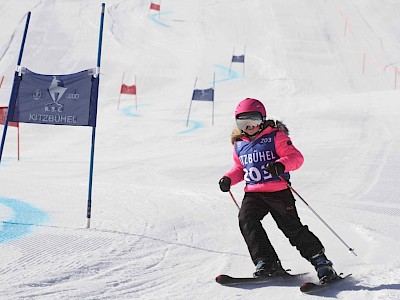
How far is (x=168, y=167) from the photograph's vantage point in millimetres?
11062

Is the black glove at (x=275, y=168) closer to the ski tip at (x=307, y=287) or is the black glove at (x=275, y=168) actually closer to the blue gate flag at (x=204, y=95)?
the ski tip at (x=307, y=287)

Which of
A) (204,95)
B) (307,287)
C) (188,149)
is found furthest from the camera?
(204,95)

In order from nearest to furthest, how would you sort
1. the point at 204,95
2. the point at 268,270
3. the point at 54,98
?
the point at 268,270 → the point at 54,98 → the point at 204,95

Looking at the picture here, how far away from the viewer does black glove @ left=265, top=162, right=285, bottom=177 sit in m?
3.91

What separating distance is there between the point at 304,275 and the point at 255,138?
928 mm

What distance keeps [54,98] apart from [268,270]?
2277 millimetres

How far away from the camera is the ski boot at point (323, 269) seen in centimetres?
382

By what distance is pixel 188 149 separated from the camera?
44.7 feet

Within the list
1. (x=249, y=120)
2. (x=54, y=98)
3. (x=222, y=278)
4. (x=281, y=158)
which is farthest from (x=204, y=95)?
(x=222, y=278)

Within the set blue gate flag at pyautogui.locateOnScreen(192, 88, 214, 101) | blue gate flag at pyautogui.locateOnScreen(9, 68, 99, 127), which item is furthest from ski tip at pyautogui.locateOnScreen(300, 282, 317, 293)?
blue gate flag at pyautogui.locateOnScreen(192, 88, 214, 101)

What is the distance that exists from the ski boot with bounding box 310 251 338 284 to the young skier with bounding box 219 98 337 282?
0.05m

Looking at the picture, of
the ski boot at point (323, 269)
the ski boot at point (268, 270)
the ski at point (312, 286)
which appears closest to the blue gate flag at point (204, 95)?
the ski boot at point (268, 270)

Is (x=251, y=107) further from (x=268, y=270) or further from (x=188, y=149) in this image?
(x=188, y=149)

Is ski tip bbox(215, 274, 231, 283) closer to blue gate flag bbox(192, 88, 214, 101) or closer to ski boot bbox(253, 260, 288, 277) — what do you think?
ski boot bbox(253, 260, 288, 277)
